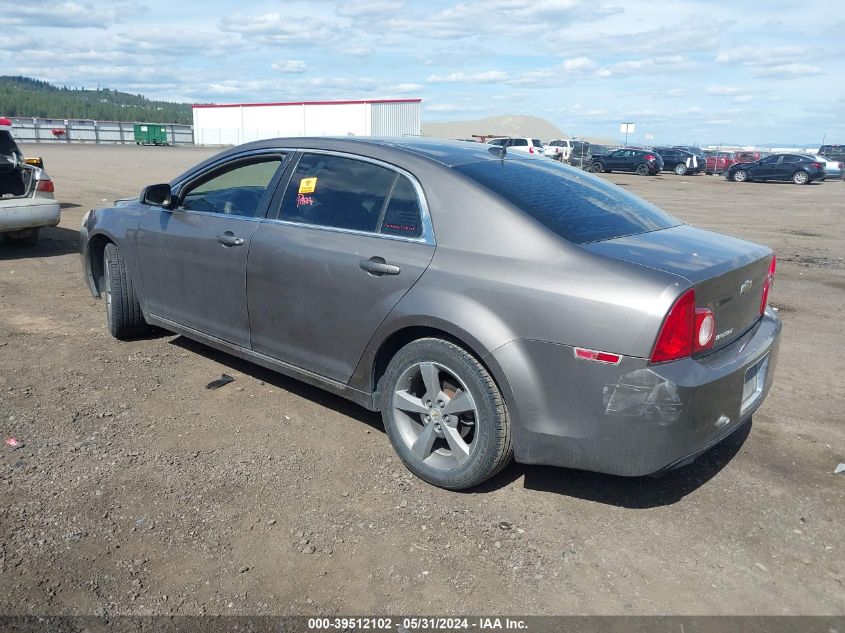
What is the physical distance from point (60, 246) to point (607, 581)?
913cm

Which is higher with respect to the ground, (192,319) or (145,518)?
(192,319)

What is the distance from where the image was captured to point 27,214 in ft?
28.5

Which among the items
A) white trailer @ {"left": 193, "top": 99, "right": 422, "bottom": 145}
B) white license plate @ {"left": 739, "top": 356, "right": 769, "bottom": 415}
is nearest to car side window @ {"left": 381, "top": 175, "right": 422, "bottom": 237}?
white license plate @ {"left": 739, "top": 356, "right": 769, "bottom": 415}

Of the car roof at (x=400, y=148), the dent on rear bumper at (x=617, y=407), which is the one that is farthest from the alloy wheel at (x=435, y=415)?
the car roof at (x=400, y=148)

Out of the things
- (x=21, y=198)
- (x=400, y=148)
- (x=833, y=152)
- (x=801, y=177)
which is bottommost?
(x=801, y=177)

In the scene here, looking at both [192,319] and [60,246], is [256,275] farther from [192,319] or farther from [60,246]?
[60,246]

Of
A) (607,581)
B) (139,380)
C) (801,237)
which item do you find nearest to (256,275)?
(139,380)

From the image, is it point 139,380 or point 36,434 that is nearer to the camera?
point 36,434

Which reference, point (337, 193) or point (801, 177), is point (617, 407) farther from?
point (801, 177)

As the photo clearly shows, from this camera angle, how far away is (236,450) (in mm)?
3910

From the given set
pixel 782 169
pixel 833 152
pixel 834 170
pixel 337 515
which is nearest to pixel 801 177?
pixel 782 169

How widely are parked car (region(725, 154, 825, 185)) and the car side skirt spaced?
114 ft

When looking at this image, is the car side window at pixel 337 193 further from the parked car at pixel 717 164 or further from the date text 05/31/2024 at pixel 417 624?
the parked car at pixel 717 164

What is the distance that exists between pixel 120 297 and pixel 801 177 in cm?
3479
